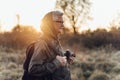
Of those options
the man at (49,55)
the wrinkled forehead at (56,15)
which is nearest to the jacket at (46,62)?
the man at (49,55)

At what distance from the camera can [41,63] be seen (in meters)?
3.72

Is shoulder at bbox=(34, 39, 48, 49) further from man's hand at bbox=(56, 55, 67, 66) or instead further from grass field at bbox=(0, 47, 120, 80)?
grass field at bbox=(0, 47, 120, 80)

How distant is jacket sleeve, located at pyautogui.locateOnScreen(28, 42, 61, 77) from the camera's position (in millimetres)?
3695

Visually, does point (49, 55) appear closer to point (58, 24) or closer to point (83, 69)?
point (58, 24)

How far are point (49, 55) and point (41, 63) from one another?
4.8 inches

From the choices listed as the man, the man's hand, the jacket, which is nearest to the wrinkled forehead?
the man

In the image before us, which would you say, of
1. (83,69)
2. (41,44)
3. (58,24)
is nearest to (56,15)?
(58,24)

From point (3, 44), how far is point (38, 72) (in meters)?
27.0

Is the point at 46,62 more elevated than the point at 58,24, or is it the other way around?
the point at 58,24

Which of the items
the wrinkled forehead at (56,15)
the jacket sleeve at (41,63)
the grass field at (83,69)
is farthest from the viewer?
the grass field at (83,69)

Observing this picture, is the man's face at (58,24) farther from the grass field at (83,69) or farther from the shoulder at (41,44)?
the grass field at (83,69)

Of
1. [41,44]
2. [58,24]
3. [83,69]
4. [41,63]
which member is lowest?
[83,69]

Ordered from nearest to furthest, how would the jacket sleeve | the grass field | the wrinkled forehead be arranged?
the jacket sleeve
the wrinkled forehead
the grass field

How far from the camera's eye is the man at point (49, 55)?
3715mm
